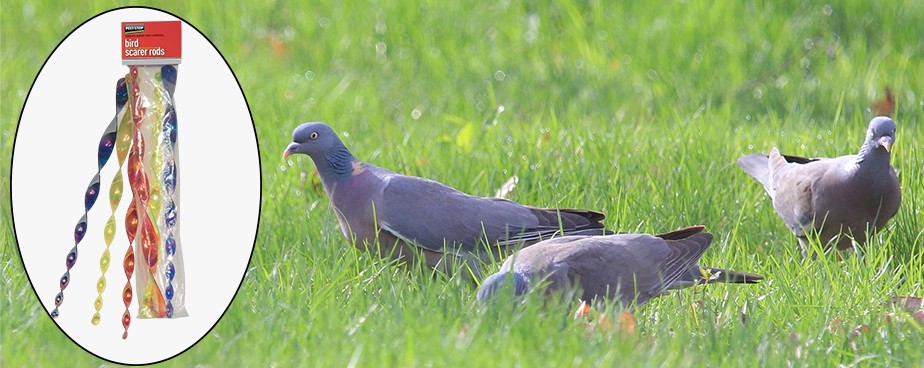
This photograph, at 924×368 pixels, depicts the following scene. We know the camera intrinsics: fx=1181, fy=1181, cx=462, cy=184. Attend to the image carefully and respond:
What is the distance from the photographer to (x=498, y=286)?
3.82 meters

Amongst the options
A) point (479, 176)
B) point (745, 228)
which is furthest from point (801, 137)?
point (479, 176)

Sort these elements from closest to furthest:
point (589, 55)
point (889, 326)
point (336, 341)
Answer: point (336, 341) < point (889, 326) < point (589, 55)

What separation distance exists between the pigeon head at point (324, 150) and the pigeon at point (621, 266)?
3.17 feet

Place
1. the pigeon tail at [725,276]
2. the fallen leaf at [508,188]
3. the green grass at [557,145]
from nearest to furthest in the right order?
the green grass at [557,145] → the pigeon tail at [725,276] → the fallen leaf at [508,188]

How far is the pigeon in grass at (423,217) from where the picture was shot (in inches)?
187

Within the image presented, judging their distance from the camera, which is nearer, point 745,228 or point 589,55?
point 745,228

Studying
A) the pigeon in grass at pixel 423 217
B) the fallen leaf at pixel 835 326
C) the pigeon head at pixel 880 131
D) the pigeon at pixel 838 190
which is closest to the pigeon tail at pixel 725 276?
the fallen leaf at pixel 835 326

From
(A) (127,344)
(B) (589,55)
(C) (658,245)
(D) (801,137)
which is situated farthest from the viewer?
(B) (589,55)

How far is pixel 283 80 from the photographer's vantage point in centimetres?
760

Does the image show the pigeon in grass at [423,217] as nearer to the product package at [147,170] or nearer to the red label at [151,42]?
the product package at [147,170]

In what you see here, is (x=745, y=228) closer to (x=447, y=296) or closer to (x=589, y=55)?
(x=447, y=296)

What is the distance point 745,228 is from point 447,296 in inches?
74.8

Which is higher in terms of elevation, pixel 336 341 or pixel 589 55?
pixel 589 55

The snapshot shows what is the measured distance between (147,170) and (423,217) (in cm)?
188
